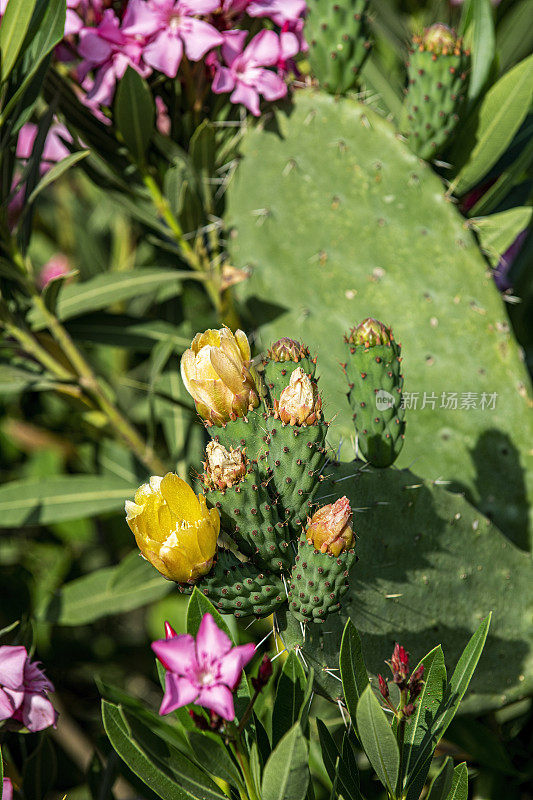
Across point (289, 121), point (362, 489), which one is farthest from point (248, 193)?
point (362, 489)

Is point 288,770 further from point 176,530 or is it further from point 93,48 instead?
point 93,48

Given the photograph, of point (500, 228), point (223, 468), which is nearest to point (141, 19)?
point (500, 228)

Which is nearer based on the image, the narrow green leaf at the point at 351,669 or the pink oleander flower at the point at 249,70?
the narrow green leaf at the point at 351,669

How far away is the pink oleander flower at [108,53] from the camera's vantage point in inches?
45.4

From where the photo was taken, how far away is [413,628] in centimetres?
100

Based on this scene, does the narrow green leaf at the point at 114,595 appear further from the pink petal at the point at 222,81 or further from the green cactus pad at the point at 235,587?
the pink petal at the point at 222,81

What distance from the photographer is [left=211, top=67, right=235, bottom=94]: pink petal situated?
3.98 ft

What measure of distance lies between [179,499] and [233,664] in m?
0.16

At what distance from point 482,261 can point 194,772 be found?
90 cm

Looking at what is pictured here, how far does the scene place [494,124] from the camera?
128 centimetres

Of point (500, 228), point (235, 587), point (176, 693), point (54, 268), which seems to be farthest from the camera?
point (54, 268)

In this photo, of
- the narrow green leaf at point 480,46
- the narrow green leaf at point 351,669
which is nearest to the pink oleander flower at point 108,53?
the narrow green leaf at point 480,46

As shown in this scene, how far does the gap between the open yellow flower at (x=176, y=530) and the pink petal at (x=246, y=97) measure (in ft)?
2.47

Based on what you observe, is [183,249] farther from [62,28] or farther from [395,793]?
[395,793]
